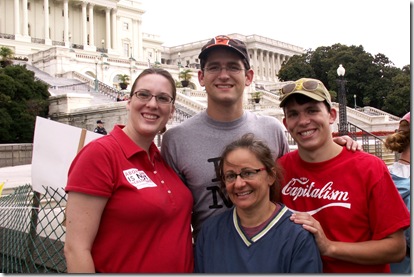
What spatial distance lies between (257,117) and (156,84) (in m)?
1.02

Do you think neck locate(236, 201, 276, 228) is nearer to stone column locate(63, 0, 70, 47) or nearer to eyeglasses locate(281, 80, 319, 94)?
eyeglasses locate(281, 80, 319, 94)

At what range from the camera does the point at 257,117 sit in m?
3.58

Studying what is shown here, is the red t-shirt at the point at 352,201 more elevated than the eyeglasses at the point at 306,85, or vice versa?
the eyeglasses at the point at 306,85

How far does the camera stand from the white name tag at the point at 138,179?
8.61 ft

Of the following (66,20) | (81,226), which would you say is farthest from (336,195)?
(66,20)

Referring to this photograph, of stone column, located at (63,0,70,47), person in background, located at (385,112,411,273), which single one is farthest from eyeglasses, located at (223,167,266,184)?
stone column, located at (63,0,70,47)

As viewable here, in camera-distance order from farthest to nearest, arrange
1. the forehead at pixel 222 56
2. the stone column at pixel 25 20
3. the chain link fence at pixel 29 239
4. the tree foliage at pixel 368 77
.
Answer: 1. the stone column at pixel 25 20
2. the tree foliage at pixel 368 77
3. the chain link fence at pixel 29 239
4. the forehead at pixel 222 56

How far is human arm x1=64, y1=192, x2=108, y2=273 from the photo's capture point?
96.7 inches

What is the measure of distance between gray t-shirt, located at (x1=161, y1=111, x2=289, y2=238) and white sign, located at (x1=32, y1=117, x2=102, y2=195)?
0.70 meters

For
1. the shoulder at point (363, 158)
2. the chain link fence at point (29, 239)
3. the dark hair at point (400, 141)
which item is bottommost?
the chain link fence at point (29, 239)

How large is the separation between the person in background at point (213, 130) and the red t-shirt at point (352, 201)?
1.14 ft

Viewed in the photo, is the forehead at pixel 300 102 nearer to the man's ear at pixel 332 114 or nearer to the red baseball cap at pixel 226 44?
the man's ear at pixel 332 114

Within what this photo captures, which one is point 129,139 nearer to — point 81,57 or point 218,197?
point 218,197

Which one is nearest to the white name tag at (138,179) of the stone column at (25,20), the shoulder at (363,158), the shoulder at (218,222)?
the shoulder at (218,222)
